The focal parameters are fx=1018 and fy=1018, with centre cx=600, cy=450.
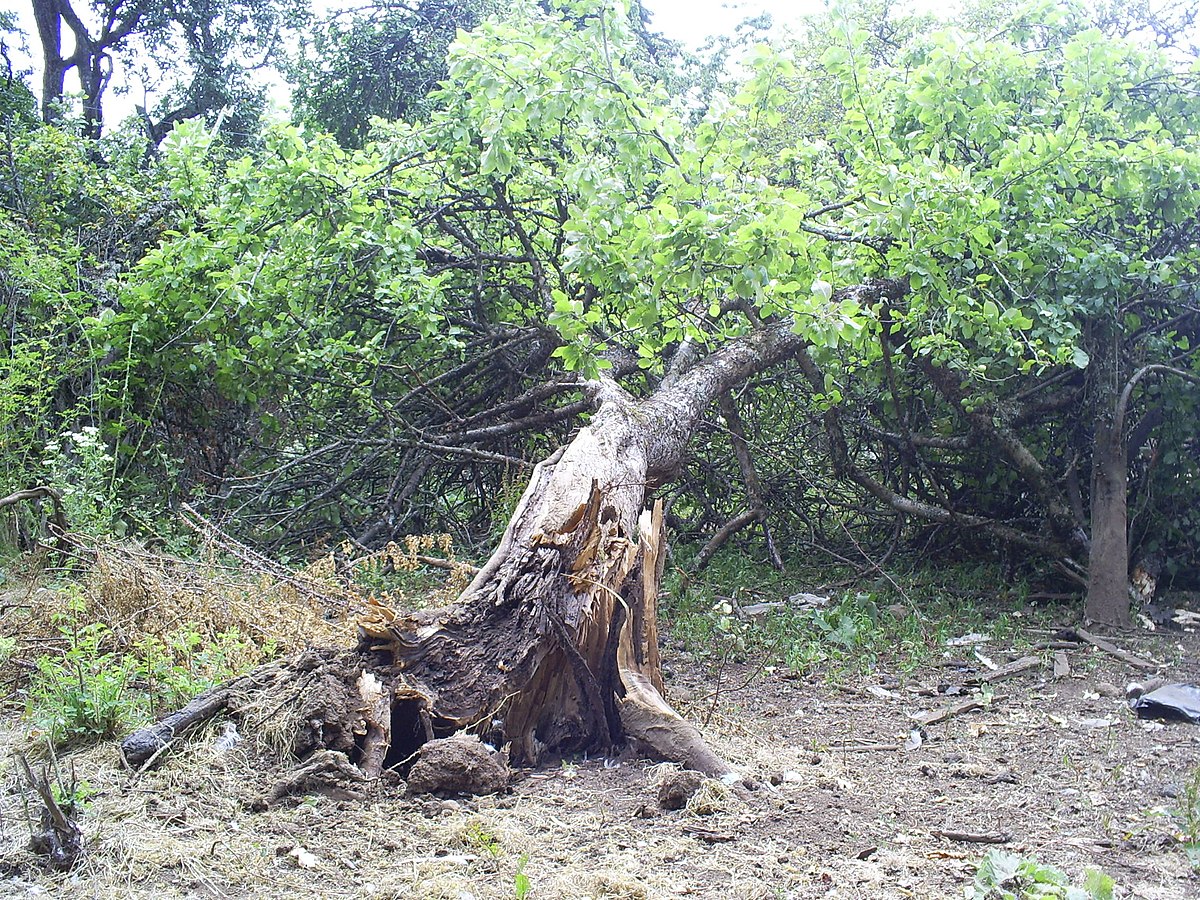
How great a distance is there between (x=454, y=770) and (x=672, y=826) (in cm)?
67

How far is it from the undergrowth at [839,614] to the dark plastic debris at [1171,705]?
43.0 inches

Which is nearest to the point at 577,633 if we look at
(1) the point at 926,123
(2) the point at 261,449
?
(1) the point at 926,123

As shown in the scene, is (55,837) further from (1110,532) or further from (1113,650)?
(1110,532)

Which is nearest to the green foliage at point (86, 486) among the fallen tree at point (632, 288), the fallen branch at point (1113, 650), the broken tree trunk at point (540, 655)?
the fallen tree at point (632, 288)

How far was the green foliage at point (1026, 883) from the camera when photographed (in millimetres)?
2223

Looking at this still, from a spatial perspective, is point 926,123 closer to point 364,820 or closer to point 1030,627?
point 1030,627

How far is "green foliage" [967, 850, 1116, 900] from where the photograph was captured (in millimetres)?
2223

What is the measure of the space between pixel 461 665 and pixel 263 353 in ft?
13.5

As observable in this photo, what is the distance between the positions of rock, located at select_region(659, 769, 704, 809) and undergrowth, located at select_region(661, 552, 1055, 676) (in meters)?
2.16

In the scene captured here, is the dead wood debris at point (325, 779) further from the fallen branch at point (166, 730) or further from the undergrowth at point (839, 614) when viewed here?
the undergrowth at point (839, 614)

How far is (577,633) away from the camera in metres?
3.51

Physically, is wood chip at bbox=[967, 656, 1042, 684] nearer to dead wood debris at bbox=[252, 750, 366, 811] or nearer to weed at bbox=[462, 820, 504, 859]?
weed at bbox=[462, 820, 504, 859]

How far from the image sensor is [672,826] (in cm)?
286

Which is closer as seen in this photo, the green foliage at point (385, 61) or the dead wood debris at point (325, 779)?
the dead wood debris at point (325, 779)
